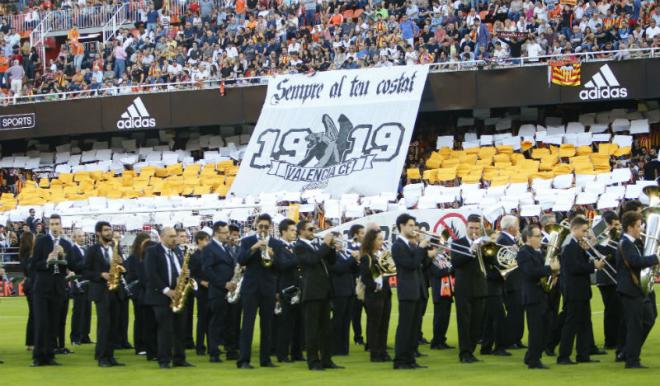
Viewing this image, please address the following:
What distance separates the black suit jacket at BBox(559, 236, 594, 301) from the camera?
14.1 m

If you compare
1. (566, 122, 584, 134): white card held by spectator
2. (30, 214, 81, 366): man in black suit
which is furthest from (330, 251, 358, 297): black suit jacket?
(566, 122, 584, 134): white card held by spectator

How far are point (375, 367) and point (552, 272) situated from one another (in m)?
2.35

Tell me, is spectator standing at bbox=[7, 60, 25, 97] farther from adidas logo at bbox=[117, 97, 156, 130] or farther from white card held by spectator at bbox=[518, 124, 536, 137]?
white card held by spectator at bbox=[518, 124, 536, 137]

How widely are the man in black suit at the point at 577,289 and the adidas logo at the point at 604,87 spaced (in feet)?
58.2

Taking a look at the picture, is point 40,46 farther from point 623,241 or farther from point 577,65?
point 623,241

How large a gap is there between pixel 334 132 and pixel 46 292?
18.5 meters

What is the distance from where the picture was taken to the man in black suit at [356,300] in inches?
635

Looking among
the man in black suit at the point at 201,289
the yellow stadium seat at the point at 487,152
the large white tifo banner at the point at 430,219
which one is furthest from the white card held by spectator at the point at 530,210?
the man in black suit at the point at 201,289

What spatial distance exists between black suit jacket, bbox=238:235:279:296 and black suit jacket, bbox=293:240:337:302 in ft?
1.27

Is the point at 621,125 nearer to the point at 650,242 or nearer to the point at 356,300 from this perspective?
the point at 356,300

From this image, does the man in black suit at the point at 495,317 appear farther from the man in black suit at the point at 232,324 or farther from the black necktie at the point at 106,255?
the black necktie at the point at 106,255

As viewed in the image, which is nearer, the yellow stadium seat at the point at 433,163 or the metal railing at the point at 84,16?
the yellow stadium seat at the point at 433,163

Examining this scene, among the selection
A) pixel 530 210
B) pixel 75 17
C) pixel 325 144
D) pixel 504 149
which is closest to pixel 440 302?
pixel 530 210

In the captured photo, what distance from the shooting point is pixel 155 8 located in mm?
42688
